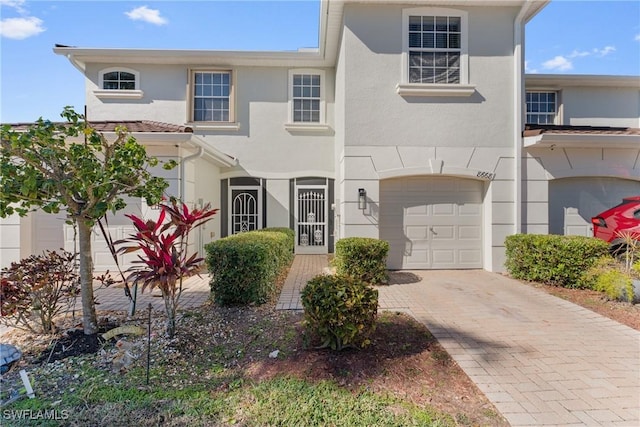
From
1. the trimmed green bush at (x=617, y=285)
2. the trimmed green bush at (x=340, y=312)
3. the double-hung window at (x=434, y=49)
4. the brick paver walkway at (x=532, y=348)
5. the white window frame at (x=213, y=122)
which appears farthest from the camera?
the white window frame at (x=213, y=122)

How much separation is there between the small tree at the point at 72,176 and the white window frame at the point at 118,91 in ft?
26.1

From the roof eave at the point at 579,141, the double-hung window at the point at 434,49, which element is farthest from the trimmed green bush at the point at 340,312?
the roof eave at the point at 579,141

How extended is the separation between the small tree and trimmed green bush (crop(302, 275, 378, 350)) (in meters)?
2.47

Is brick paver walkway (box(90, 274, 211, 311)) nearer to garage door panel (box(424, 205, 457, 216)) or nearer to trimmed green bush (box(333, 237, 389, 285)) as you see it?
trimmed green bush (box(333, 237, 389, 285))

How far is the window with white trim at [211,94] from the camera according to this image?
36.0 feet

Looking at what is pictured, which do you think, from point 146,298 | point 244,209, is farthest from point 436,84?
point 146,298

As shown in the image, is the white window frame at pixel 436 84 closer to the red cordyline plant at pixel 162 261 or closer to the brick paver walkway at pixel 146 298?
the red cordyline plant at pixel 162 261

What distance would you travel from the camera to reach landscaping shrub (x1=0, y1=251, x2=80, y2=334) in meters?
3.96

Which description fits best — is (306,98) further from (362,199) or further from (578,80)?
(578,80)

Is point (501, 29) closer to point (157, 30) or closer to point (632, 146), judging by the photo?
point (632, 146)

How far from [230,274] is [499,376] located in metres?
3.84

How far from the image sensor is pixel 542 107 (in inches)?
456

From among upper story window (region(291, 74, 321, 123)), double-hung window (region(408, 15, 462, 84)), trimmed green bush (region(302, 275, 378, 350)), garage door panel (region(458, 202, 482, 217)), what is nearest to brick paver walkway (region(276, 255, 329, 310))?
trimmed green bush (region(302, 275, 378, 350))

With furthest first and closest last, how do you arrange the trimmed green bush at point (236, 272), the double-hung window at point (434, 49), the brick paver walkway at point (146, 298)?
the double-hung window at point (434, 49)
the brick paver walkway at point (146, 298)
the trimmed green bush at point (236, 272)
